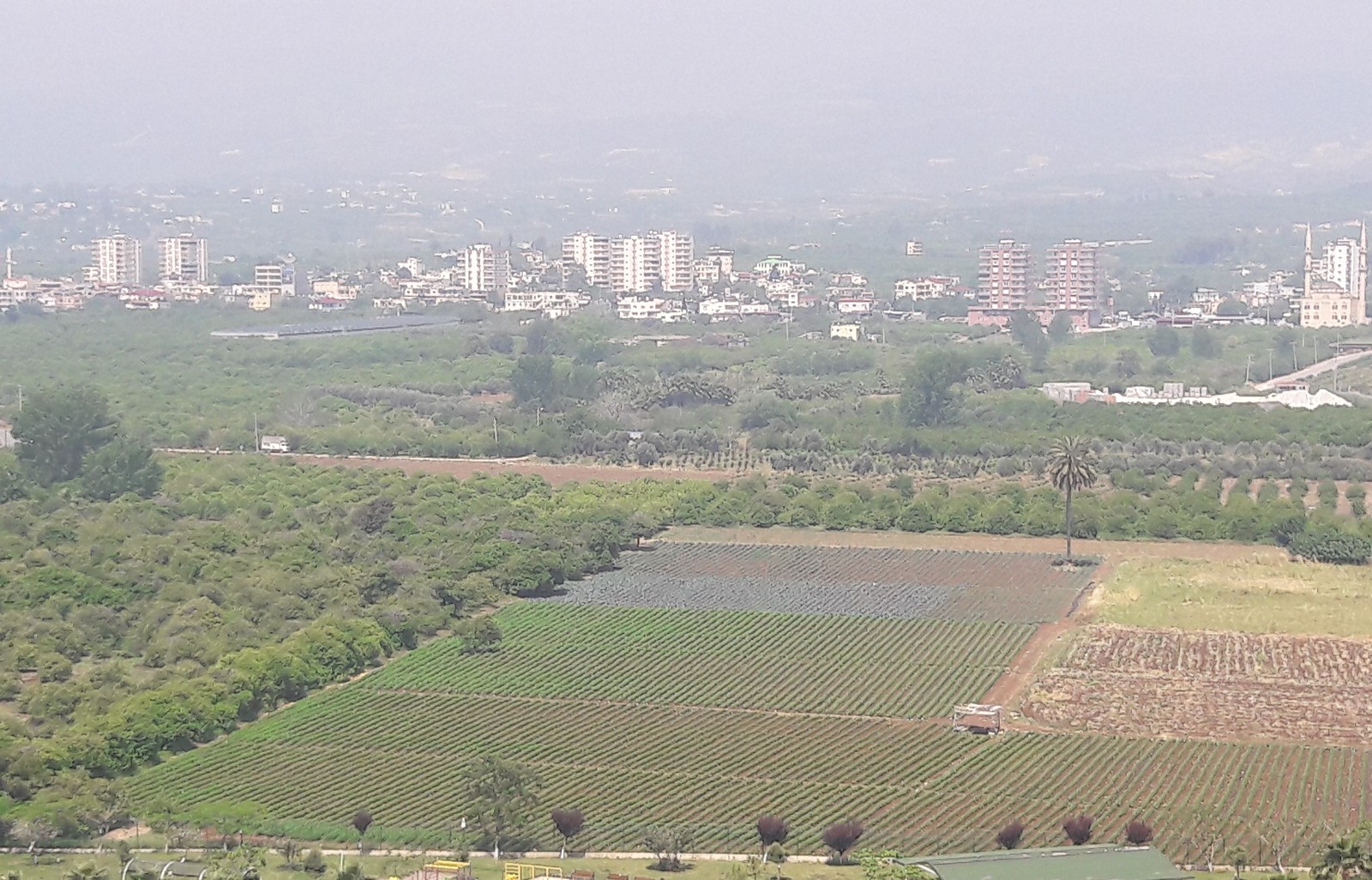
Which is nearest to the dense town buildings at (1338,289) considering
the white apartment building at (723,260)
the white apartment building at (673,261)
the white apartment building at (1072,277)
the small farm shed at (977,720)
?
A: the white apartment building at (1072,277)

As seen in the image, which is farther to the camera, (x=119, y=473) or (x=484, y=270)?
(x=484, y=270)

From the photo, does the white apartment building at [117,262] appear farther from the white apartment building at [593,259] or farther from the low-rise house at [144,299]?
the white apartment building at [593,259]

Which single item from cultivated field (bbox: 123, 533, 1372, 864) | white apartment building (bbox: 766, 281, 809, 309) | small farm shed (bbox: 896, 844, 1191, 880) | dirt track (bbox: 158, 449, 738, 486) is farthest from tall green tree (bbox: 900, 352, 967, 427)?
small farm shed (bbox: 896, 844, 1191, 880)

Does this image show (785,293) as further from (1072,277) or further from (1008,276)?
(1072,277)

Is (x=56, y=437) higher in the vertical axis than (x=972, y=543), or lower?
higher

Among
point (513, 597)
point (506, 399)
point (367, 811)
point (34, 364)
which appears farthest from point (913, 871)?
point (34, 364)

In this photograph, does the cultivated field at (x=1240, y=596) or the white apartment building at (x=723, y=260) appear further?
the white apartment building at (x=723, y=260)

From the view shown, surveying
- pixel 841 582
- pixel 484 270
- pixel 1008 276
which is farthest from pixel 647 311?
pixel 841 582
